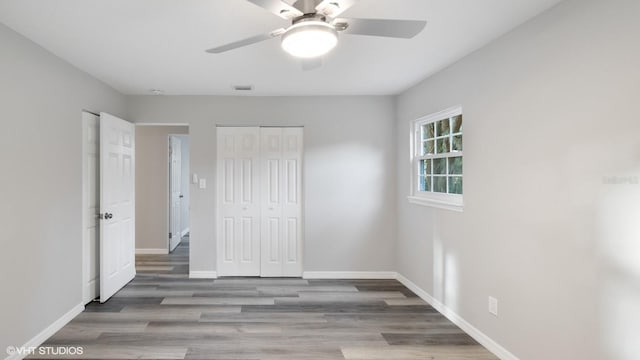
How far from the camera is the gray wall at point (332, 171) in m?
4.46

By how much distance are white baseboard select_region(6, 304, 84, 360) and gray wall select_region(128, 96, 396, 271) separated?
1406 mm

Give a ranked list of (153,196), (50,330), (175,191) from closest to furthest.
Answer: (50,330)
(153,196)
(175,191)

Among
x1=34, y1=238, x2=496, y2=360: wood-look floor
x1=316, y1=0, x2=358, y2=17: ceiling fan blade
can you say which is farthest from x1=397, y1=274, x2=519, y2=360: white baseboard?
x1=316, y1=0, x2=358, y2=17: ceiling fan blade

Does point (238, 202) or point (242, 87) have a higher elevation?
point (242, 87)

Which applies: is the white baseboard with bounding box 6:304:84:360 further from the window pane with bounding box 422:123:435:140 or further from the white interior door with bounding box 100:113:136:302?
the window pane with bounding box 422:123:435:140

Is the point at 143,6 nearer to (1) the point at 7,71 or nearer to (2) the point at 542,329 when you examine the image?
(1) the point at 7,71

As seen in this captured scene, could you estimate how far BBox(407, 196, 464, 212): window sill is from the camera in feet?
10.2

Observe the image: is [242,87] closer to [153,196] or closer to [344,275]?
[344,275]

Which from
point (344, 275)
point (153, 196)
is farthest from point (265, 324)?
point (153, 196)

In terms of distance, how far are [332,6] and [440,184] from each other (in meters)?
2.54

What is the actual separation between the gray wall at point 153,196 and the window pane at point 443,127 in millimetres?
4447

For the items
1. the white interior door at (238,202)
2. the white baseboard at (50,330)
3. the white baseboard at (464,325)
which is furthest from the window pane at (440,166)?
the white baseboard at (50,330)

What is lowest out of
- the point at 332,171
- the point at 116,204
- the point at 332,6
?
the point at 116,204

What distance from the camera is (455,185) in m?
3.32
